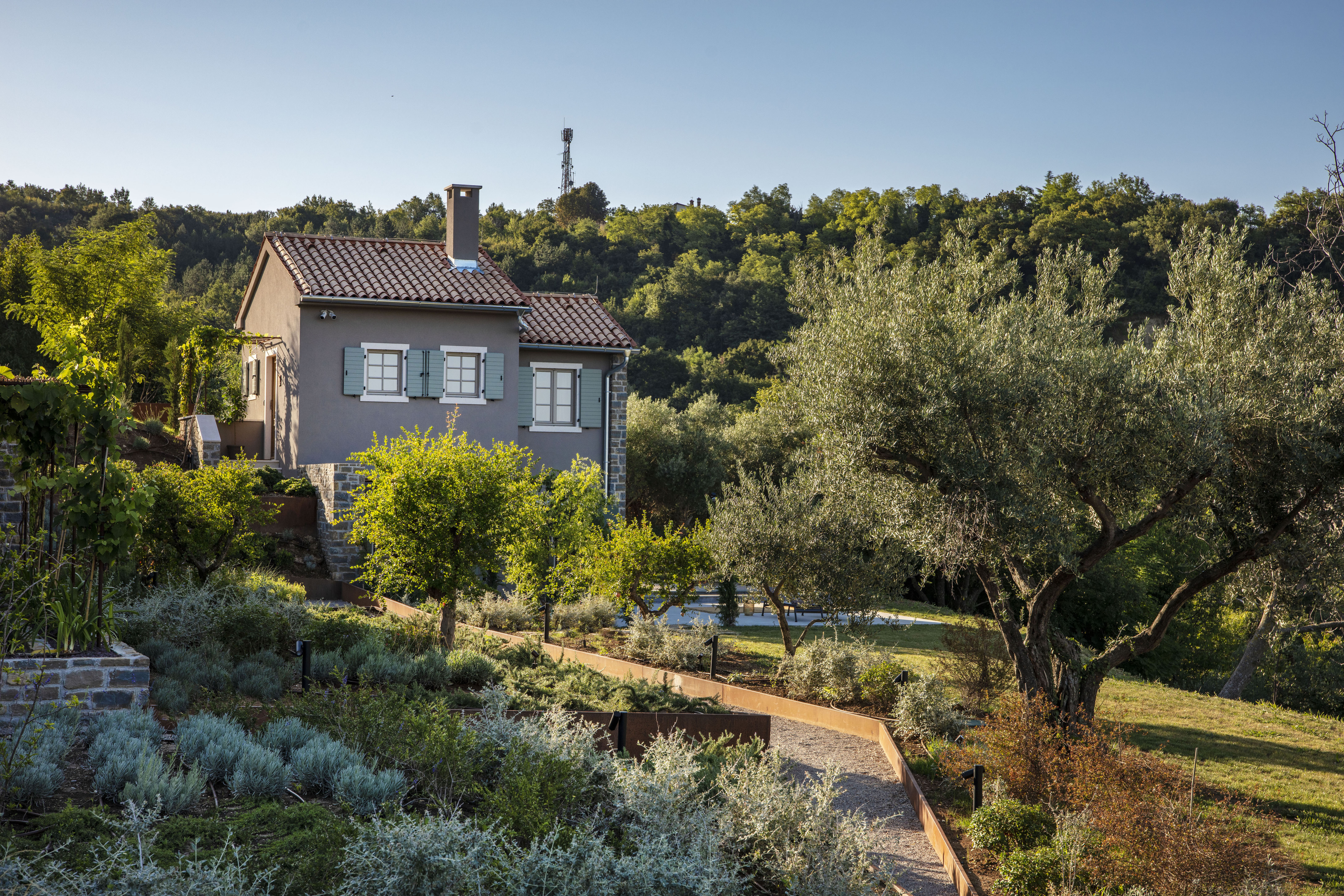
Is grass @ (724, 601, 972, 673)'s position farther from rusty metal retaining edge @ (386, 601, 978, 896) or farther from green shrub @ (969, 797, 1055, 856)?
green shrub @ (969, 797, 1055, 856)

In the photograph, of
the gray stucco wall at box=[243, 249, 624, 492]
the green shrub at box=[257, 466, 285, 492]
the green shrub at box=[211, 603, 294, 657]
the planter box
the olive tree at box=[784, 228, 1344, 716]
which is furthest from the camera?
the gray stucco wall at box=[243, 249, 624, 492]

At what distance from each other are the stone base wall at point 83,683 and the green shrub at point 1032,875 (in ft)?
19.5

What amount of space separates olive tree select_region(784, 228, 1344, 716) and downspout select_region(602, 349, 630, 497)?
11.7 metres

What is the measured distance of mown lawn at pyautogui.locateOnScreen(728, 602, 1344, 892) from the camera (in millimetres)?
8117

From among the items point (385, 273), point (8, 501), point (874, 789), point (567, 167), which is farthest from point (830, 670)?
point (567, 167)

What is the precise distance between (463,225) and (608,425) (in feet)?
18.6

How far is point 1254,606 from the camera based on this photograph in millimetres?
10492

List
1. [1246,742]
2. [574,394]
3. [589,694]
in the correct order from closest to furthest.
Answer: [589,694] → [1246,742] → [574,394]

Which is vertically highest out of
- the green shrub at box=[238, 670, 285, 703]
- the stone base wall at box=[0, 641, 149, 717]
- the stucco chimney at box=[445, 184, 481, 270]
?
the stucco chimney at box=[445, 184, 481, 270]

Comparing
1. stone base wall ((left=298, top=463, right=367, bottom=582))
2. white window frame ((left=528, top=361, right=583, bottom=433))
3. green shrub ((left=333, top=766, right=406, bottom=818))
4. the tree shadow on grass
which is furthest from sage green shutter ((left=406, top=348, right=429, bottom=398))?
green shrub ((left=333, top=766, right=406, bottom=818))

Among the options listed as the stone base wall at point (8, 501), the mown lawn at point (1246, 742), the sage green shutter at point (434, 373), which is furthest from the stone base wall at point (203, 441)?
the mown lawn at point (1246, 742)

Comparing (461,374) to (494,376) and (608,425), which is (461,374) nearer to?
(494,376)

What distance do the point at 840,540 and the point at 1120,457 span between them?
4.36m

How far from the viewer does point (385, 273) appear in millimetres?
19859
